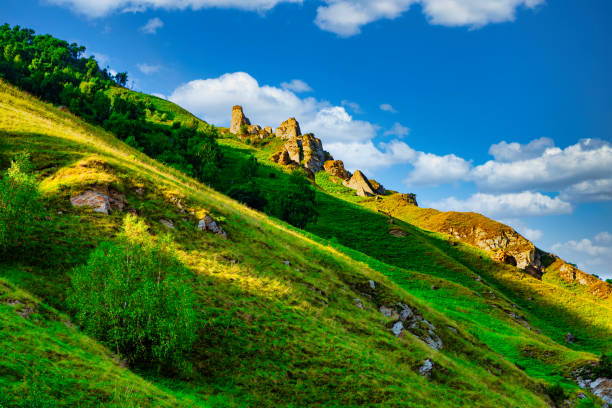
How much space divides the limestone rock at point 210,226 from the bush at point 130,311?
50.1 ft

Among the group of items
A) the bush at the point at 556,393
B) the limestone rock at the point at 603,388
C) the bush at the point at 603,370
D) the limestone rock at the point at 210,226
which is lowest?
the bush at the point at 556,393

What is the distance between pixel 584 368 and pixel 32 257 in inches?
2664

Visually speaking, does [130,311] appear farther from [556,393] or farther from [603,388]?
[603,388]

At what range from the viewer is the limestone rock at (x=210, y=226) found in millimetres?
35553

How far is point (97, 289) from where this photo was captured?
18812mm

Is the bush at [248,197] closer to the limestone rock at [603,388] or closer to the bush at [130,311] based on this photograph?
the bush at [130,311]

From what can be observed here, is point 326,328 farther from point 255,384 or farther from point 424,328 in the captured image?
point 424,328

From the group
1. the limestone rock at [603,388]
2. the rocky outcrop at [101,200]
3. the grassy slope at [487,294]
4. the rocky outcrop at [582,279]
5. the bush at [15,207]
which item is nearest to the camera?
the bush at [15,207]

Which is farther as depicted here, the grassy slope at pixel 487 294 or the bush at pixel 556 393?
the grassy slope at pixel 487 294

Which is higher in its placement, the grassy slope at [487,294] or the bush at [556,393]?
the grassy slope at [487,294]

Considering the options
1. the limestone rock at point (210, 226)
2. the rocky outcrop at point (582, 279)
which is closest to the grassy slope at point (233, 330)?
the limestone rock at point (210, 226)

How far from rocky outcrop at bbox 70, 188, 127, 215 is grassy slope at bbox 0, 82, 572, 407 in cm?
89

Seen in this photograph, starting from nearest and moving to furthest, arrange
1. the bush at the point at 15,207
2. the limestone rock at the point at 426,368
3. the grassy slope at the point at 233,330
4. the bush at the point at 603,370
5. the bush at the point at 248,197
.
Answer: the grassy slope at the point at 233,330, the bush at the point at 15,207, the limestone rock at the point at 426,368, the bush at the point at 603,370, the bush at the point at 248,197

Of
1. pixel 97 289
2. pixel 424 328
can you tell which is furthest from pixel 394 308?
pixel 97 289
